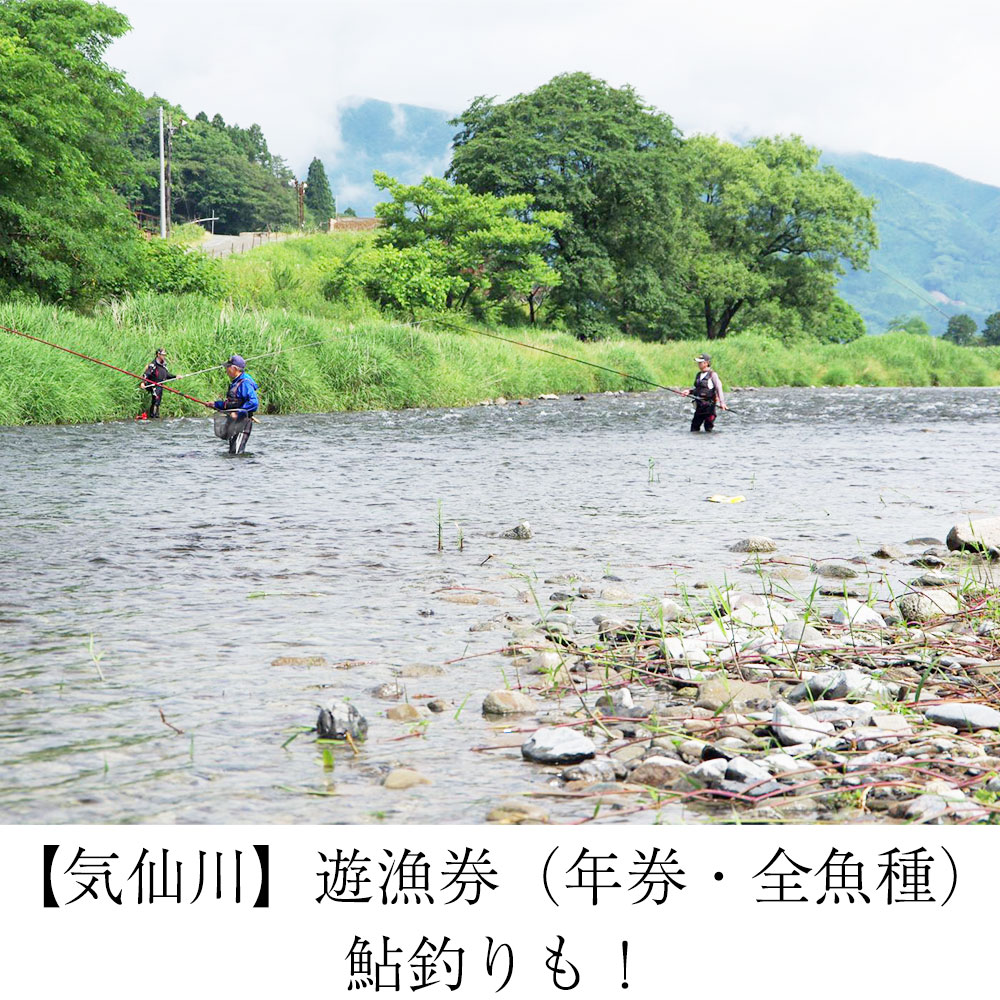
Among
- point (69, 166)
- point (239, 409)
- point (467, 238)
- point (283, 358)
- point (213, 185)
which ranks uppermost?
point (213, 185)

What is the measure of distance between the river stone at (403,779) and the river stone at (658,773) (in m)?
0.74

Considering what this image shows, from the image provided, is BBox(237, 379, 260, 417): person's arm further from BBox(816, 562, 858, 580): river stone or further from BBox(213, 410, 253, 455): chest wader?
BBox(816, 562, 858, 580): river stone

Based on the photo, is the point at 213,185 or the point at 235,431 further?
the point at 213,185

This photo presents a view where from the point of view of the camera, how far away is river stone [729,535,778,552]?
9.84m

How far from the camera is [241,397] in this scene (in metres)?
17.9

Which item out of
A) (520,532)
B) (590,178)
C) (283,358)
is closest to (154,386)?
(283,358)

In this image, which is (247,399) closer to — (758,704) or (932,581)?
(932,581)

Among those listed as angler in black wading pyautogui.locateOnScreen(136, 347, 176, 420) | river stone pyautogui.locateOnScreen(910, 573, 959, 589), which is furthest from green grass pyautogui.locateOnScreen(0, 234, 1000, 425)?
river stone pyautogui.locateOnScreen(910, 573, 959, 589)

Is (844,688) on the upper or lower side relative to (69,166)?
lower

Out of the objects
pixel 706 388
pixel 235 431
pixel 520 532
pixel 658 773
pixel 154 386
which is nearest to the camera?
pixel 658 773

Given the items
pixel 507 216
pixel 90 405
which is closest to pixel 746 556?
pixel 90 405

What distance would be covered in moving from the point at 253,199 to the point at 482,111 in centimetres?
6834

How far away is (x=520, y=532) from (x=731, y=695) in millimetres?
5606

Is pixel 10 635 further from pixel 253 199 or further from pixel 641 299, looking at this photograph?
pixel 253 199
